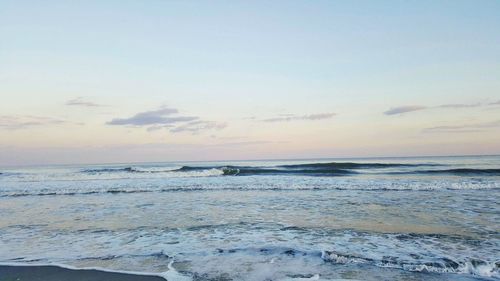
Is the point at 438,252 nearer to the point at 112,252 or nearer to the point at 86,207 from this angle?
the point at 112,252

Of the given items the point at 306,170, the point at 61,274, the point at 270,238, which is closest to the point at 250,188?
the point at 270,238

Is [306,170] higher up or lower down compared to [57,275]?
higher up

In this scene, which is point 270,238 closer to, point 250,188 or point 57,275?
point 57,275

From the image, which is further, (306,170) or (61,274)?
(306,170)

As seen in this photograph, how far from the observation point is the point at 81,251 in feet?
23.3

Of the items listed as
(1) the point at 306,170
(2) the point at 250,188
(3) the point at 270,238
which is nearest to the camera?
(3) the point at 270,238

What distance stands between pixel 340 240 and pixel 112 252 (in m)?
4.87

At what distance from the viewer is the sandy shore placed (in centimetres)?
545

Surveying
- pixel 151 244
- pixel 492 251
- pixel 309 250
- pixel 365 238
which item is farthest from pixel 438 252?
pixel 151 244

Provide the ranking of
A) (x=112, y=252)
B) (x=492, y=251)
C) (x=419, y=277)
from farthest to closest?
(x=112, y=252), (x=492, y=251), (x=419, y=277)

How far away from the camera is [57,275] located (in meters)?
5.67

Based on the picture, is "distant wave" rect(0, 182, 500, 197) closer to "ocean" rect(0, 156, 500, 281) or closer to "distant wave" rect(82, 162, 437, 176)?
"ocean" rect(0, 156, 500, 281)

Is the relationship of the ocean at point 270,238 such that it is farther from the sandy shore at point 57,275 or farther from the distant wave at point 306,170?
the distant wave at point 306,170

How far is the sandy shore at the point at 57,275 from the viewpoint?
545 cm
